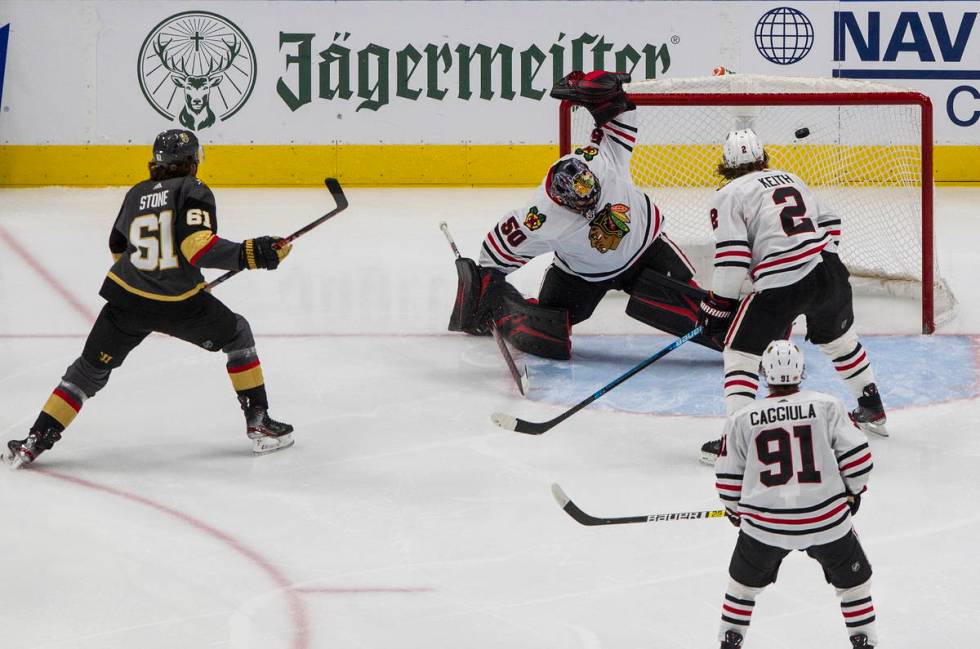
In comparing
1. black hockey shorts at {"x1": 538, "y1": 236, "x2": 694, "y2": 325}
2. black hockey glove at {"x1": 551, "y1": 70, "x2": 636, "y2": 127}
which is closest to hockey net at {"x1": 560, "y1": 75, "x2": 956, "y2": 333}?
black hockey glove at {"x1": 551, "y1": 70, "x2": 636, "y2": 127}

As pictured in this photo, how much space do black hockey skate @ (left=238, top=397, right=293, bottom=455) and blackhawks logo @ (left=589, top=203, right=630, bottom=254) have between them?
127 centimetres

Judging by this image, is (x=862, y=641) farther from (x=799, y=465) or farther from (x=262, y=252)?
(x=262, y=252)

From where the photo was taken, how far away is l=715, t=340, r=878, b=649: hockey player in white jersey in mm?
2688

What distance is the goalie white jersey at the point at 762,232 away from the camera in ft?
12.7

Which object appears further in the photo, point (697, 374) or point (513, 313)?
point (513, 313)

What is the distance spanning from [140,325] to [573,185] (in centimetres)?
151

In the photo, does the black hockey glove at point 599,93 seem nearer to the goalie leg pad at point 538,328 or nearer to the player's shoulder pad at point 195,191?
the goalie leg pad at point 538,328

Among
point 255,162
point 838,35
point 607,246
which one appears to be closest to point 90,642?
point 607,246

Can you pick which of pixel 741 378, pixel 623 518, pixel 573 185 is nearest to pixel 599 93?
pixel 573 185

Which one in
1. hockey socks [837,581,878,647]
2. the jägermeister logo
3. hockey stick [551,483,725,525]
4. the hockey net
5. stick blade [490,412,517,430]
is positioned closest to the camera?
hockey socks [837,581,878,647]

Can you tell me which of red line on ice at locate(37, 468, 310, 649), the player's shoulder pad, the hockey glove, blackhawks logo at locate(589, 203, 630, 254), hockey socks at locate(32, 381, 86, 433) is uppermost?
the player's shoulder pad

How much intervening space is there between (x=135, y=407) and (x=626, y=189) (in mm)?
1737

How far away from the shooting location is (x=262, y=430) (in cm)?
432

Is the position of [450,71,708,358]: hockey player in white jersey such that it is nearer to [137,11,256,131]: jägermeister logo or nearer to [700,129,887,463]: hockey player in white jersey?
[700,129,887,463]: hockey player in white jersey
